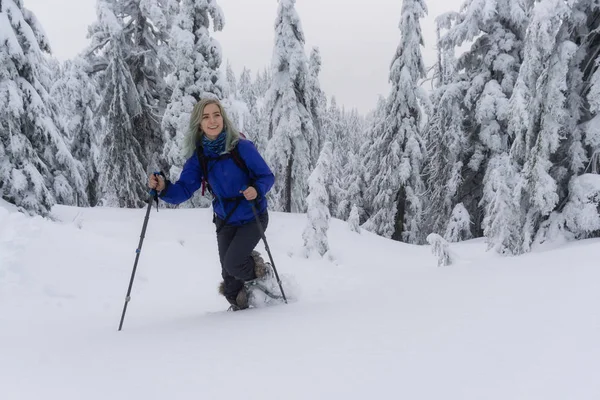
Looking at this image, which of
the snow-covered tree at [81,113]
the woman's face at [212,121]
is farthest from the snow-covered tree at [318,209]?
the snow-covered tree at [81,113]

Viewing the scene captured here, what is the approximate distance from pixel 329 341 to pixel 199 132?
2.83 meters

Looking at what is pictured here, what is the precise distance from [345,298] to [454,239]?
14.1 meters

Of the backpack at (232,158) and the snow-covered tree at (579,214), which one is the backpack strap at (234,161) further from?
the snow-covered tree at (579,214)

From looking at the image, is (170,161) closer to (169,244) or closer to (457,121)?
(169,244)

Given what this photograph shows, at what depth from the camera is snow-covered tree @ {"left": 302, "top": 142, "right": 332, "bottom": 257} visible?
14375mm

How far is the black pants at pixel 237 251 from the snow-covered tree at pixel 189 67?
45.9 feet

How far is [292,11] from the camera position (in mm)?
20438

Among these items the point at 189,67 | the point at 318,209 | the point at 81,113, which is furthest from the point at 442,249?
the point at 81,113

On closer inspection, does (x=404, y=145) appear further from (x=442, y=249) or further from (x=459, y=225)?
(x=442, y=249)

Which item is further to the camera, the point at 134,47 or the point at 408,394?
the point at 134,47

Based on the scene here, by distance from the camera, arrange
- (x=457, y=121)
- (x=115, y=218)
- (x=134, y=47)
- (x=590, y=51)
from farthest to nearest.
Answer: (x=134, y=47), (x=457, y=121), (x=115, y=218), (x=590, y=51)

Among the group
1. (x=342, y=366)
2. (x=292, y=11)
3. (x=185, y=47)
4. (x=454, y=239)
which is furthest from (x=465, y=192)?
(x=342, y=366)

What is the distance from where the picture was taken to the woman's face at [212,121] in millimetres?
4211

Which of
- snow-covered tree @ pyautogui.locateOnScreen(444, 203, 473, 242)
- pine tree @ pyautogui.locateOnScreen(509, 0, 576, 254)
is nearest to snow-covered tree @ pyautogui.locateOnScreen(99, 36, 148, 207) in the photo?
snow-covered tree @ pyautogui.locateOnScreen(444, 203, 473, 242)
